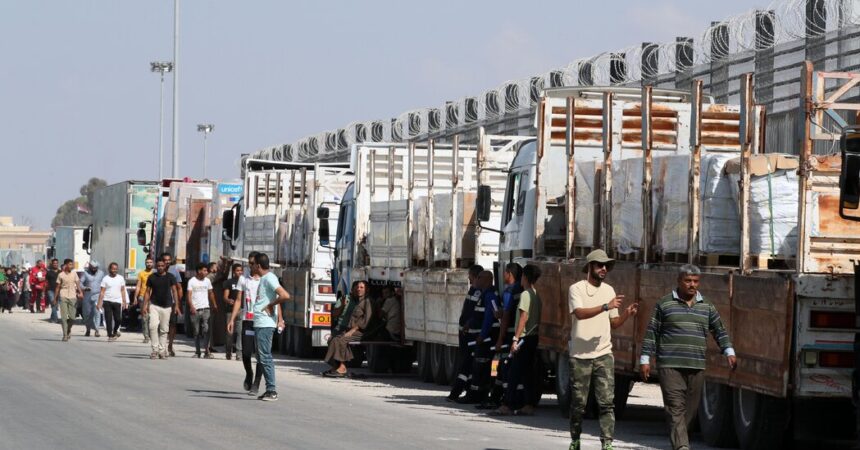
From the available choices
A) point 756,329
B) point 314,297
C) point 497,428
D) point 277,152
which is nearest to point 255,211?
point 314,297

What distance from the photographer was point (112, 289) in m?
35.3

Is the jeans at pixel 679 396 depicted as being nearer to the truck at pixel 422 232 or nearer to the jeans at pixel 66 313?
the truck at pixel 422 232

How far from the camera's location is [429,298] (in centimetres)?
2327

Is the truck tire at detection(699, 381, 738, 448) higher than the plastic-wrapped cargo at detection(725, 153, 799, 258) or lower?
lower

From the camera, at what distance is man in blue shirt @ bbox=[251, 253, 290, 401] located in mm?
18906

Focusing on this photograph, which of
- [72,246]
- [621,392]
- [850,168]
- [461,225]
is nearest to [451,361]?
[461,225]

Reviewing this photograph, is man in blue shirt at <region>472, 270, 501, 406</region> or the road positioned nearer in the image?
the road

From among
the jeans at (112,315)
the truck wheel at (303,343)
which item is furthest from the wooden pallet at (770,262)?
the jeans at (112,315)

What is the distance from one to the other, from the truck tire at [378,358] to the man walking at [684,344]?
43.0ft

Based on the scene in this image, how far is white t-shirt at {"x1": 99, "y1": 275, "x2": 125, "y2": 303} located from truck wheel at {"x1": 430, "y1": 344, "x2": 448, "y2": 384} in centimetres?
1308

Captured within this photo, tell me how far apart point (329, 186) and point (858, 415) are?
1885cm

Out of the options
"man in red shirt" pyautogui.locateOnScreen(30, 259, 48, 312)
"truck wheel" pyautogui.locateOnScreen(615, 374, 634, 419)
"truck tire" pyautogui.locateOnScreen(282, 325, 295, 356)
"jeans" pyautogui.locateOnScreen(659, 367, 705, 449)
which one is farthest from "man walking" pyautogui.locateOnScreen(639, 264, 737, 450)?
"man in red shirt" pyautogui.locateOnScreen(30, 259, 48, 312)

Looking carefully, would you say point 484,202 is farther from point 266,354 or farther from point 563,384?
point 266,354

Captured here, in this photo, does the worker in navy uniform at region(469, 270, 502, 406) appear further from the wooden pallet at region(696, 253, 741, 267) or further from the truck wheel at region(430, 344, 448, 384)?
the wooden pallet at region(696, 253, 741, 267)
